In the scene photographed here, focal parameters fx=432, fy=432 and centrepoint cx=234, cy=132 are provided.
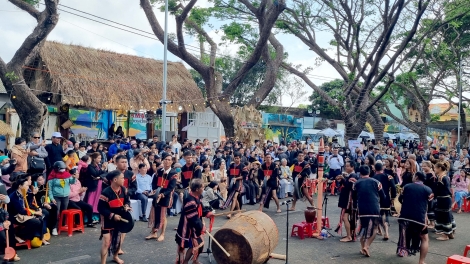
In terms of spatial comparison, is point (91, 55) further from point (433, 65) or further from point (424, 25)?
point (433, 65)

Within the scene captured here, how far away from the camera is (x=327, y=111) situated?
4066 centimetres

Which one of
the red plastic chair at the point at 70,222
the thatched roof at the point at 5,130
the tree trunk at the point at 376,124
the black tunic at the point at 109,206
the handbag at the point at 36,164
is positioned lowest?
the red plastic chair at the point at 70,222

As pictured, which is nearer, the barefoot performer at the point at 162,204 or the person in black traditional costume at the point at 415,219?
the person in black traditional costume at the point at 415,219

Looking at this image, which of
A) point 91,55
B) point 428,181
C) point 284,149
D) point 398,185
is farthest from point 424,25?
point 91,55

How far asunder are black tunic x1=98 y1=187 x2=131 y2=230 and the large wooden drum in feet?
5.50

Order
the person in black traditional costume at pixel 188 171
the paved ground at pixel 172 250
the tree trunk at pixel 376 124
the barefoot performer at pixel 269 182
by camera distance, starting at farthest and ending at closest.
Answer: the tree trunk at pixel 376 124
the barefoot performer at pixel 269 182
the person in black traditional costume at pixel 188 171
the paved ground at pixel 172 250

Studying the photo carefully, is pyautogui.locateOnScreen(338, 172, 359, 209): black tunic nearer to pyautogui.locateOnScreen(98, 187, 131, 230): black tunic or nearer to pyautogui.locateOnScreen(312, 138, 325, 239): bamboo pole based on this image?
pyautogui.locateOnScreen(312, 138, 325, 239): bamboo pole

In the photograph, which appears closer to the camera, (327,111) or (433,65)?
(433,65)

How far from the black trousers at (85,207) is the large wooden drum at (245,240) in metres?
4.04

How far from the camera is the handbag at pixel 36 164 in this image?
9484mm

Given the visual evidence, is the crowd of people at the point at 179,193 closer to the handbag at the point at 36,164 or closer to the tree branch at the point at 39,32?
the handbag at the point at 36,164

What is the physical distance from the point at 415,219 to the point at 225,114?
12.9 meters

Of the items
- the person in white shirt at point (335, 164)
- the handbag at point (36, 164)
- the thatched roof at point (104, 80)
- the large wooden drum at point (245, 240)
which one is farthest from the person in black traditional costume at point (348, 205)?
the thatched roof at point (104, 80)

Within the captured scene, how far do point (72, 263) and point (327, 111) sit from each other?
1395 inches
